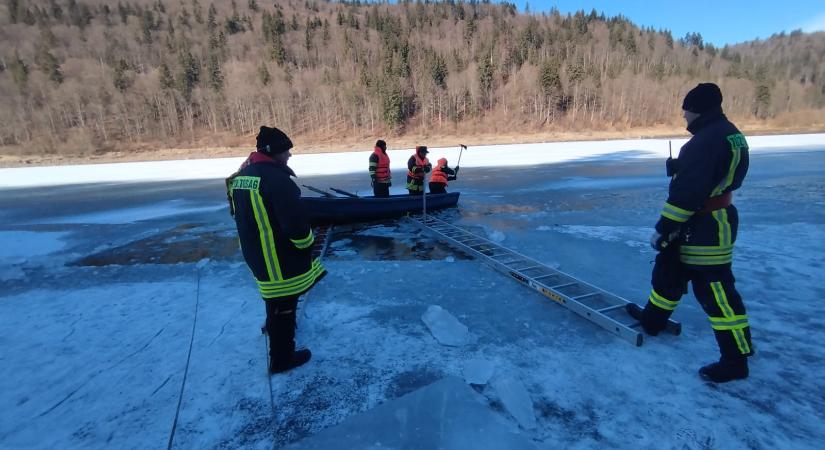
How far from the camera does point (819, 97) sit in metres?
60.3

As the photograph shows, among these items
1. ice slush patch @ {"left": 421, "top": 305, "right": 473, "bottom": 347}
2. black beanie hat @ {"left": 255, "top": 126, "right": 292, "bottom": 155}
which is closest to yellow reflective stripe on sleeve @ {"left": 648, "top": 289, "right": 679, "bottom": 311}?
ice slush patch @ {"left": 421, "top": 305, "right": 473, "bottom": 347}

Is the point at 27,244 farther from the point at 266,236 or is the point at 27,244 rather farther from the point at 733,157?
the point at 733,157

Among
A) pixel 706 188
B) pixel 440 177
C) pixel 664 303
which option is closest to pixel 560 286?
pixel 664 303

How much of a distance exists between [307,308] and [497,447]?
2217mm

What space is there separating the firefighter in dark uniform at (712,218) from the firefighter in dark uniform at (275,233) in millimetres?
2244

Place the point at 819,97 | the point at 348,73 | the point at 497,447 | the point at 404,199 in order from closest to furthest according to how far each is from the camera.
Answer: the point at 497,447, the point at 404,199, the point at 819,97, the point at 348,73

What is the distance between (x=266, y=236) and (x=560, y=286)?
9.11 ft

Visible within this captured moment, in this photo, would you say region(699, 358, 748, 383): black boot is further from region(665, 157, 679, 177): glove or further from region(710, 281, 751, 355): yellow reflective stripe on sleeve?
region(665, 157, 679, 177): glove

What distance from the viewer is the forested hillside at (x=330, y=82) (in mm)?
50688

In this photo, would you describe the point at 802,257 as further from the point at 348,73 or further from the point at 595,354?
the point at 348,73

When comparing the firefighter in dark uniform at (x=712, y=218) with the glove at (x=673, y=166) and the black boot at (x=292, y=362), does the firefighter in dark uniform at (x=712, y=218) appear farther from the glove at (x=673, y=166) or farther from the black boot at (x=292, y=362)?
the black boot at (x=292, y=362)

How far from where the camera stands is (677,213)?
2330 millimetres

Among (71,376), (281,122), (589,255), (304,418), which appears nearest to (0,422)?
(71,376)

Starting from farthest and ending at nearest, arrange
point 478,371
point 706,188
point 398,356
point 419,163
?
point 419,163 < point 398,356 < point 478,371 < point 706,188
